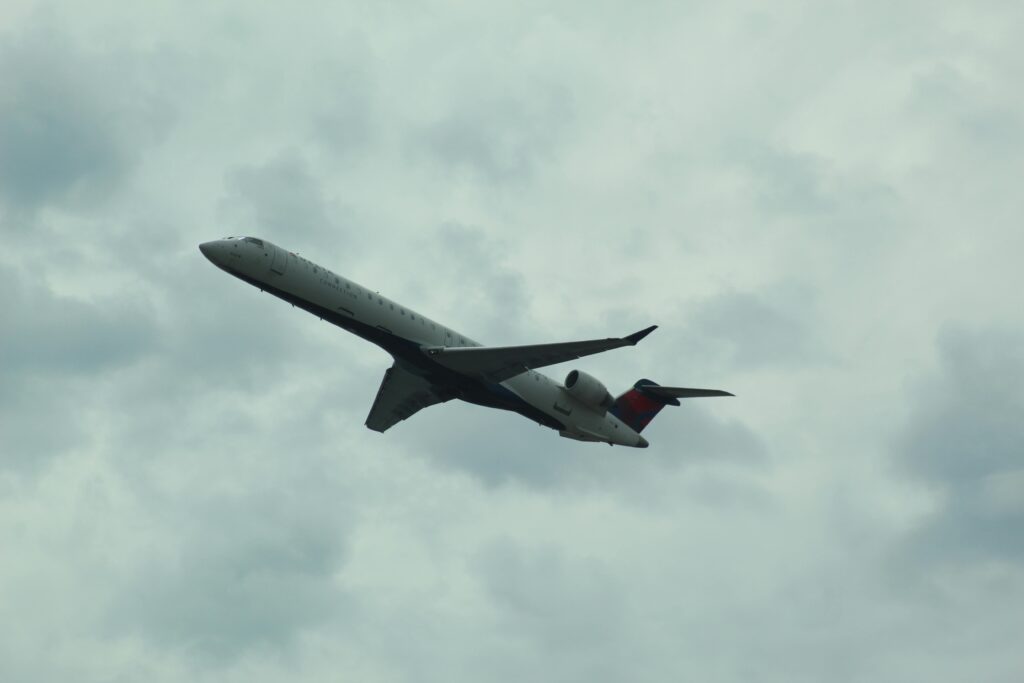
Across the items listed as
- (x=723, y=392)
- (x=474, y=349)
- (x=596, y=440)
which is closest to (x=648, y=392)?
(x=596, y=440)

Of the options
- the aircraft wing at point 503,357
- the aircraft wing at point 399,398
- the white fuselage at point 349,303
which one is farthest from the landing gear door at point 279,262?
the aircraft wing at point 399,398

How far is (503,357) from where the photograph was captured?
164 ft

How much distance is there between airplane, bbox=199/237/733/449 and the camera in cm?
4709

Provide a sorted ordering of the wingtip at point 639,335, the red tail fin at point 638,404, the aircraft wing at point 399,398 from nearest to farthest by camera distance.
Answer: the wingtip at point 639,335 < the aircraft wing at point 399,398 < the red tail fin at point 638,404

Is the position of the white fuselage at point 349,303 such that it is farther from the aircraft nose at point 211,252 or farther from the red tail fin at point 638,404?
the red tail fin at point 638,404

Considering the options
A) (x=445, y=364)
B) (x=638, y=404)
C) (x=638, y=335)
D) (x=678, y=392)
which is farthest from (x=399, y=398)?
(x=638, y=335)

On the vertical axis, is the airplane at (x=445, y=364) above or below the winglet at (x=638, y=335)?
above

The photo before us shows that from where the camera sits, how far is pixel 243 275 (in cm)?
4678

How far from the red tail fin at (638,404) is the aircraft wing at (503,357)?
362 inches

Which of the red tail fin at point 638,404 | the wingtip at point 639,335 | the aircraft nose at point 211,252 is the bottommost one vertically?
the wingtip at point 639,335

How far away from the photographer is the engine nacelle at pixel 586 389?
5462cm

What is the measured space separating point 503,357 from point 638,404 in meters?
11.2

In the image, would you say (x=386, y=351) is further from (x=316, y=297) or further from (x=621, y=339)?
(x=621, y=339)

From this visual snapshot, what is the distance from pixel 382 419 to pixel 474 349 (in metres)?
11.7
